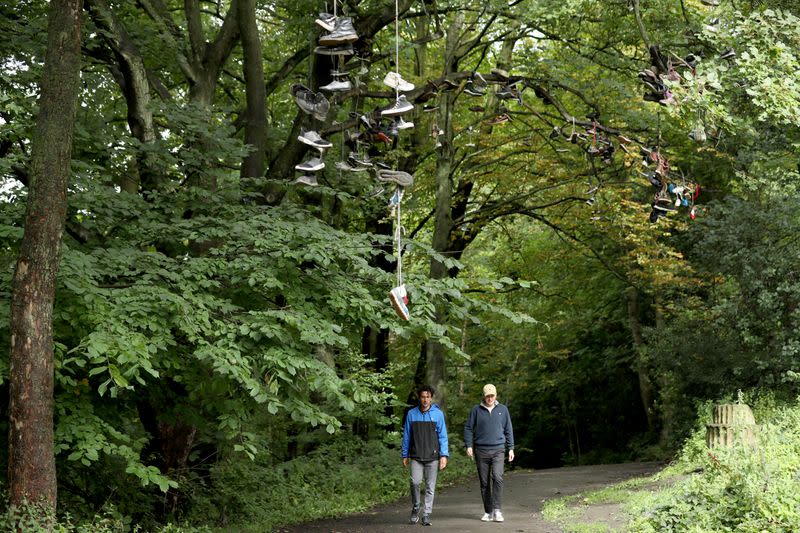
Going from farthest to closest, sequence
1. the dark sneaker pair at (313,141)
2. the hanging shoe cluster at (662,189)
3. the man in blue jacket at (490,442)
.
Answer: the man in blue jacket at (490,442)
the hanging shoe cluster at (662,189)
the dark sneaker pair at (313,141)

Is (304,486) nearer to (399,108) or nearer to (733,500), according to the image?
(733,500)

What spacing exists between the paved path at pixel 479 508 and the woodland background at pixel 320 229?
1263mm

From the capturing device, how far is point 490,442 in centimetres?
1153

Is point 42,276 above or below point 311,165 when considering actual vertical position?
below

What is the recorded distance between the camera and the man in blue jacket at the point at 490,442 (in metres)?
11.5

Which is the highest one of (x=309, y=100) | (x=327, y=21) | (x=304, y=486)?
(x=327, y=21)

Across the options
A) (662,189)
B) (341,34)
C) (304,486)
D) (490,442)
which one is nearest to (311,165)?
(341,34)

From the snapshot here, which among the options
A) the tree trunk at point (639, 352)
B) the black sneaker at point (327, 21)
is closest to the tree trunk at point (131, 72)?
the black sneaker at point (327, 21)

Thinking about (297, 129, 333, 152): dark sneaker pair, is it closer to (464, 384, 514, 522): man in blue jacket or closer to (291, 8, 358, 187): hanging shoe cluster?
(291, 8, 358, 187): hanging shoe cluster

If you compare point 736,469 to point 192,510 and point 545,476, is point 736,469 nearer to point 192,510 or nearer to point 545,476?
point 192,510

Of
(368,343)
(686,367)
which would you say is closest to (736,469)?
(686,367)

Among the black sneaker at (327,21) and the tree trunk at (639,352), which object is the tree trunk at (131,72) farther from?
the tree trunk at (639,352)

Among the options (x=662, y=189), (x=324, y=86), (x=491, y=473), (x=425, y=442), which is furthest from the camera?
(x=491, y=473)

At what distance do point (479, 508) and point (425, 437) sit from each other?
2.54 m
